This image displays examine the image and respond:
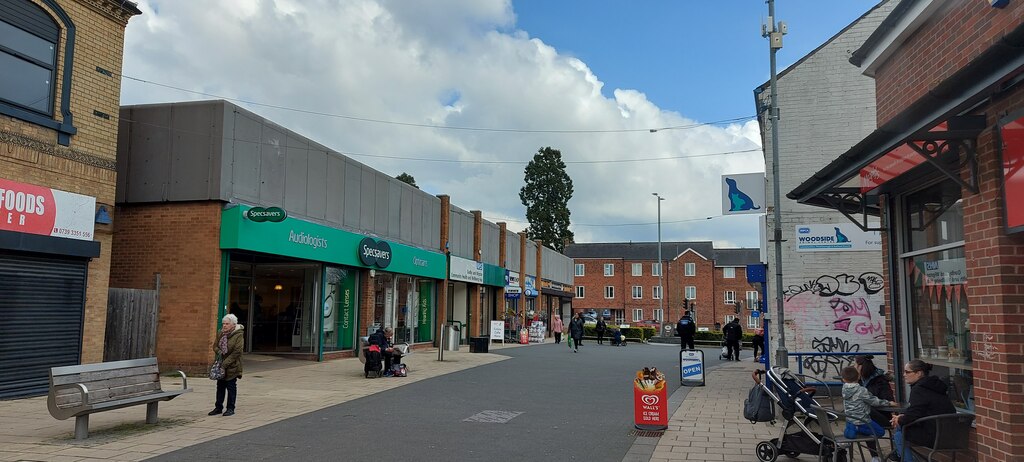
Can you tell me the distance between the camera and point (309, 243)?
60.0 feet

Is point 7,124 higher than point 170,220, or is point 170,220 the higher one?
point 7,124

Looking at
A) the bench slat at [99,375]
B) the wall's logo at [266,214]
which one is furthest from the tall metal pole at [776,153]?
the bench slat at [99,375]

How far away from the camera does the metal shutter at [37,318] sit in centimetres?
1135

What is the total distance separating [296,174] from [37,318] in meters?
7.36

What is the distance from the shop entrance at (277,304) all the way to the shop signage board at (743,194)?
1098cm

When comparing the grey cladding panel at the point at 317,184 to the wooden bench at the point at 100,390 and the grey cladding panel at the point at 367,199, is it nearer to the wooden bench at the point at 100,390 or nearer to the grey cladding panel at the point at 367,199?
the grey cladding panel at the point at 367,199

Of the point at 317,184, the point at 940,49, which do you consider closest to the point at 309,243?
the point at 317,184

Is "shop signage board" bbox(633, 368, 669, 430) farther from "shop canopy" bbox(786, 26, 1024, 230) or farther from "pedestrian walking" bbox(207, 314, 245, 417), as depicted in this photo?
"pedestrian walking" bbox(207, 314, 245, 417)

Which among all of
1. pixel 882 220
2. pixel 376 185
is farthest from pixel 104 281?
pixel 882 220

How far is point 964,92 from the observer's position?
4828mm

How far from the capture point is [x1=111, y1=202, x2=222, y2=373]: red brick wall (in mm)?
15273

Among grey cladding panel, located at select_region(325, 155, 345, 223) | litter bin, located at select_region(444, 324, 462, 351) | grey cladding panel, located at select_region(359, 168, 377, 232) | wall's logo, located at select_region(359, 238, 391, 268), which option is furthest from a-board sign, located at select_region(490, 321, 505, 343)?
grey cladding panel, located at select_region(325, 155, 345, 223)

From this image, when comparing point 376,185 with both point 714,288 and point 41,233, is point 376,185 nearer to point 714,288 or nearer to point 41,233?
point 41,233

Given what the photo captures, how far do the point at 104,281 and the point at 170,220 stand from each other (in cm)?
277
